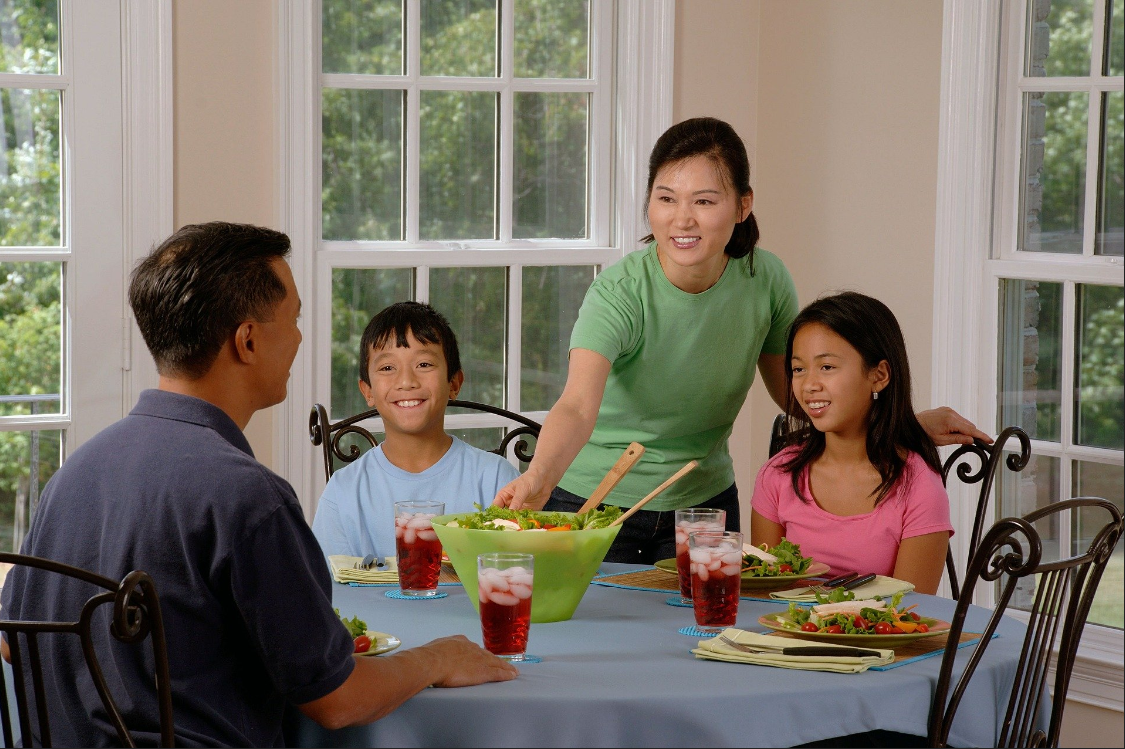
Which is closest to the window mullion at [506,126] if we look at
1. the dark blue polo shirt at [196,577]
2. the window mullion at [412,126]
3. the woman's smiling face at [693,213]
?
the window mullion at [412,126]

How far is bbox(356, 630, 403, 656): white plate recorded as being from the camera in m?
1.58

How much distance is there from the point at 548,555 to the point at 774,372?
40.4 inches

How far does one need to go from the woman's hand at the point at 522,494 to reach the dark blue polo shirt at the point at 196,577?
2.02 feet

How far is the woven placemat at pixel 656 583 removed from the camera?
1.97 metres

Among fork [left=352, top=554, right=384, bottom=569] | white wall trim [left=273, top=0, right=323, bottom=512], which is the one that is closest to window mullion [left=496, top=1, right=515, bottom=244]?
white wall trim [left=273, top=0, right=323, bottom=512]

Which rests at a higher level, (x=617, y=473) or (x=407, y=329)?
(x=407, y=329)

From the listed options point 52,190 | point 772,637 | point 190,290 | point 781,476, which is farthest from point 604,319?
point 52,190

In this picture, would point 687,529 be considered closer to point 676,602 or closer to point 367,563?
point 676,602

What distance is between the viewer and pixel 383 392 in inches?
99.6

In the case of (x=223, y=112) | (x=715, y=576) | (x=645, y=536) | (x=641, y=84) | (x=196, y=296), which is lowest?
(x=645, y=536)

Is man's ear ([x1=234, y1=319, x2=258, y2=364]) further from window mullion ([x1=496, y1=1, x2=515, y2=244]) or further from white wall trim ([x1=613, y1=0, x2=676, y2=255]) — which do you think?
white wall trim ([x1=613, y1=0, x2=676, y2=255])

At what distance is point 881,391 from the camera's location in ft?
7.75

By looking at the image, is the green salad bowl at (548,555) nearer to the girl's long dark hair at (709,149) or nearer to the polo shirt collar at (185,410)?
the polo shirt collar at (185,410)

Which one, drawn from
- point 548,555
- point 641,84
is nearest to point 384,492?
point 548,555
